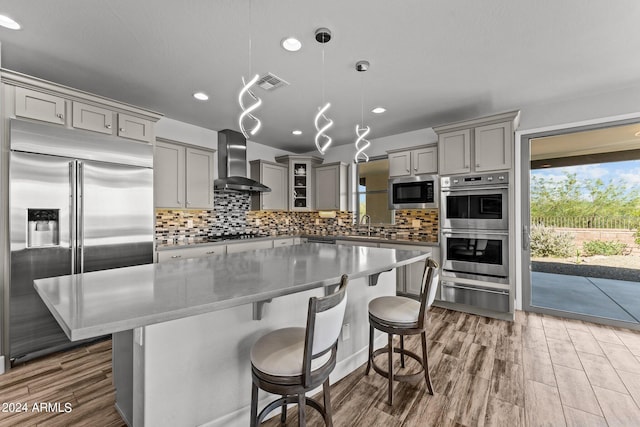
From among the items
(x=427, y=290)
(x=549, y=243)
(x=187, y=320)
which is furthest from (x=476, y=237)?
(x=187, y=320)

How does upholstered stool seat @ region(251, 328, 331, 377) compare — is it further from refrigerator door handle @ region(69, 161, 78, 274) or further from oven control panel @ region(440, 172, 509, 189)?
oven control panel @ region(440, 172, 509, 189)

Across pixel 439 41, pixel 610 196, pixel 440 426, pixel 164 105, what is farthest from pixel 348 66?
pixel 610 196

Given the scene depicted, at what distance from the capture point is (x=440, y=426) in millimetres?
1697

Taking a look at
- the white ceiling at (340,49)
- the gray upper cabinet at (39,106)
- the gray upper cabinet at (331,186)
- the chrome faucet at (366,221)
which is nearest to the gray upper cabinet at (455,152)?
the white ceiling at (340,49)

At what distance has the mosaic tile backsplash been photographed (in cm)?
423

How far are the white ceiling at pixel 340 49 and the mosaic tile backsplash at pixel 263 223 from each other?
65.6 inches

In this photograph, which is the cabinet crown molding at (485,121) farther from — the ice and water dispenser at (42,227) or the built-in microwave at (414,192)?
the ice and water dispenser at (42,227)

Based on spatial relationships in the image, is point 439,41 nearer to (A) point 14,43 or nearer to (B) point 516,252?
(B) point 516,252

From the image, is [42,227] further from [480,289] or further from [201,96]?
[480,289]

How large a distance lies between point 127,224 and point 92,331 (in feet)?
7.96

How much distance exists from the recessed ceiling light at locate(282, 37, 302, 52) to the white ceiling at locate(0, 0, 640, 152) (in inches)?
2.1

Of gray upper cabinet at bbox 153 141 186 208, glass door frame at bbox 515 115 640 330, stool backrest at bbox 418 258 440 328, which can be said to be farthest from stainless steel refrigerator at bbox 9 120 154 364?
glass door frame at bbox 515 115 640 330

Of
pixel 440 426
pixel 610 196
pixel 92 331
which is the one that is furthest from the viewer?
pixel 610 196

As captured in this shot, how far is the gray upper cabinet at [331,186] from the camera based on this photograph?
17.2ft
